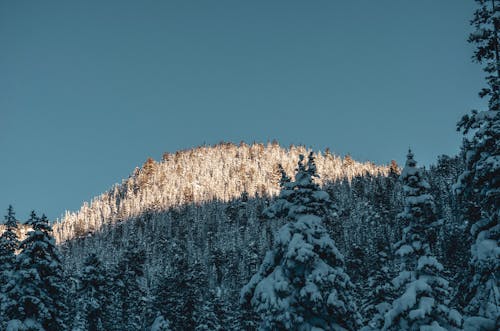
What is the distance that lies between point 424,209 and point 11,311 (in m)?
24.6

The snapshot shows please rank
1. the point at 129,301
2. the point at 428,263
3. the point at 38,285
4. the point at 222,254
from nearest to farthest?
1. the point at 428,263
2. the point at 38,285
3. the point at 129,301
4. the point at 222,254

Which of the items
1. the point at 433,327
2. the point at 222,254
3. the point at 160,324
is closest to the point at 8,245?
the point at 160,324

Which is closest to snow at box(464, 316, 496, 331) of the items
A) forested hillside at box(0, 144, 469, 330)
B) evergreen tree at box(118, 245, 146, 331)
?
forested hillside at box(0, 144, 469, 330)

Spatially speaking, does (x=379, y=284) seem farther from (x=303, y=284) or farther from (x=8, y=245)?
(x=8, y=245)

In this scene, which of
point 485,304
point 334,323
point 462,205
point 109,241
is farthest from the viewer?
point 109,241

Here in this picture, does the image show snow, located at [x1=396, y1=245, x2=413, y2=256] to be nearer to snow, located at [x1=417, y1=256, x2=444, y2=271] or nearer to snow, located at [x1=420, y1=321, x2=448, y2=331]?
snow, located at [x1=417, y1=256, x2=444, y2=271]

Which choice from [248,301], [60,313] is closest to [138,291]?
[60,313]

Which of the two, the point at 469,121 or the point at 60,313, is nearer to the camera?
the point at 469,121

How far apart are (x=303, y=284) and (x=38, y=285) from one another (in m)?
19.1

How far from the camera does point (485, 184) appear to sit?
54.0 ft

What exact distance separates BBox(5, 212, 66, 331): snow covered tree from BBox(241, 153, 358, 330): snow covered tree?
15.6m

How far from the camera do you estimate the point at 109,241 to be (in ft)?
622

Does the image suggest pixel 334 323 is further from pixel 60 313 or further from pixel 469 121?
pixel 60 313

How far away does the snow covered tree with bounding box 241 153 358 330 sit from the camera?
62.4 feet
